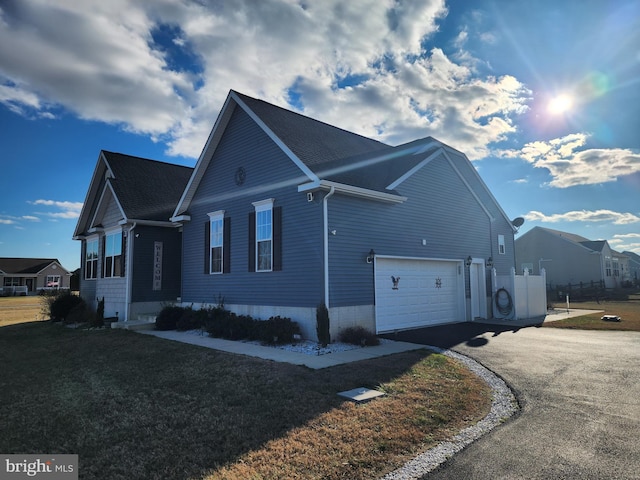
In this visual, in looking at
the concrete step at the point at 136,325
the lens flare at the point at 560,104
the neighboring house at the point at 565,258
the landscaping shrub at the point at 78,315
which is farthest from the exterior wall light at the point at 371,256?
the neighboring house at the point at 565,258

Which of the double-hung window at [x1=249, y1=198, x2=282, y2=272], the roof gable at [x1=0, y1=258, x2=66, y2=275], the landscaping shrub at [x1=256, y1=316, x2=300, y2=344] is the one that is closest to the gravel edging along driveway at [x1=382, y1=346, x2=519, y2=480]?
the landscaping shrub at [x1=256, y1=316, x2=300, y2=344]

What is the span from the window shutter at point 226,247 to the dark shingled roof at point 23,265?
193ft

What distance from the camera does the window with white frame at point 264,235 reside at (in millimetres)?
12750

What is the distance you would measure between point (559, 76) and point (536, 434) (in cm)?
1112

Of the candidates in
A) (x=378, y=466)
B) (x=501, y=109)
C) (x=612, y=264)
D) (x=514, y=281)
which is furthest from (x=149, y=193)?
(x=612, y=264)

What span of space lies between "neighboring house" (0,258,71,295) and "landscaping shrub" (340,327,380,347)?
5865 centimetres

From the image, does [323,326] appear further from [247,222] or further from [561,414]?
[561,414]

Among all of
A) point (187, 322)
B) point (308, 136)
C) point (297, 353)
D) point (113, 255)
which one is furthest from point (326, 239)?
point (113, 255)

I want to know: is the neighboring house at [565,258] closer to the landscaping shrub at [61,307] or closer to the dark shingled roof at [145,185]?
the dark shingled roof at [145,185]

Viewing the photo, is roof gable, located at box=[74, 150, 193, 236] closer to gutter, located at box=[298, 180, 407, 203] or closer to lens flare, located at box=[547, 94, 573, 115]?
gutter, located at box=[298, 180, 407, 203]

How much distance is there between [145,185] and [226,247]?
25.0ft

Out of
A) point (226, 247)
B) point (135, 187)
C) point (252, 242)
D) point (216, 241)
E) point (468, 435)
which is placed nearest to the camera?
point (468, 435)

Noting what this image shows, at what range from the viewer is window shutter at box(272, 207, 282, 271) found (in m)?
12.3

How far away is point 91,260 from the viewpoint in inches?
830
